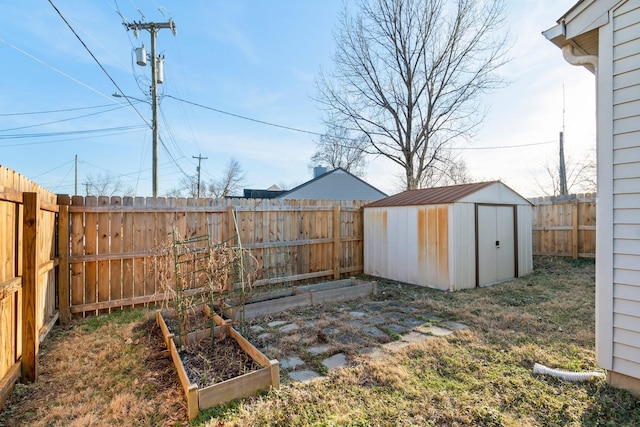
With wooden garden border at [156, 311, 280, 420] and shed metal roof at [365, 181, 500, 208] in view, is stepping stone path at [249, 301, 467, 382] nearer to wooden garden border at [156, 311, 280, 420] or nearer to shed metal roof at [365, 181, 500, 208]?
wooden garden border at [156, 311, 280, 420]

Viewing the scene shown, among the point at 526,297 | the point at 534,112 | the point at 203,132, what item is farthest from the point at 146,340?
the point at 203,132

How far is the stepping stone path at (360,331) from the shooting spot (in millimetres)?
3138

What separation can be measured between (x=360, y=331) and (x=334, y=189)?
1222 cm

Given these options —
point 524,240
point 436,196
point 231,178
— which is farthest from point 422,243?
point 231,178

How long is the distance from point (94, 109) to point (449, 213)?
45.0 ft

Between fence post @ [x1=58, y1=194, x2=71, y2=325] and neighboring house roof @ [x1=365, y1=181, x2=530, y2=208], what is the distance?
5.96 meters

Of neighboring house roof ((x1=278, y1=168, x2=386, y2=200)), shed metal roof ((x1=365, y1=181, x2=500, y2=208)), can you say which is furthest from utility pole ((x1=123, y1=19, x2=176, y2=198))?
shed metal roof ((x1=365, y1=181, x2=500, y2=208))

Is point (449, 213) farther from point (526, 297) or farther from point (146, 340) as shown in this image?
point (146, 340)

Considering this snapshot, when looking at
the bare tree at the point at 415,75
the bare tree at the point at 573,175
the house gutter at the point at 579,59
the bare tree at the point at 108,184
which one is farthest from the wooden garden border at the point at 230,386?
the bare tree at the point at 108,184

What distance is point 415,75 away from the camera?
44.9 feet

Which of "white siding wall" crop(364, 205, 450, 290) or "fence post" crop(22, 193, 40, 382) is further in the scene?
"white siding wall" crop(364, 205, 450, 290)

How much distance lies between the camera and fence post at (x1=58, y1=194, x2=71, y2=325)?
14.3 ft

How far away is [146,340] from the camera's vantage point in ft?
12.3

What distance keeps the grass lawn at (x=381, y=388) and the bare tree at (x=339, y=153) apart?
13076mm
